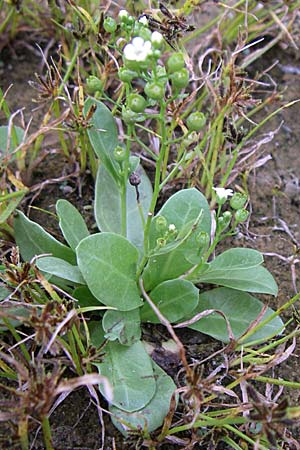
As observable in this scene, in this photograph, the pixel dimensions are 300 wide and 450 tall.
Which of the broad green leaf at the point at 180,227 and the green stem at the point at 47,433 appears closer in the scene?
the green stem at the point at 47,433

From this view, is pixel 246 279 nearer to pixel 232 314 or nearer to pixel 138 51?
pixel 232 314

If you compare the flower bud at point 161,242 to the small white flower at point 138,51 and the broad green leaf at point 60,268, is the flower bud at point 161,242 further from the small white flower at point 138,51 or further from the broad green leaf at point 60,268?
the small white flower at point 138,51

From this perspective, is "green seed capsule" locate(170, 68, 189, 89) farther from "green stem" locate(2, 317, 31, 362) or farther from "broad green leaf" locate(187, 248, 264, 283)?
"green stem" locate(2, 317, 31, 362)

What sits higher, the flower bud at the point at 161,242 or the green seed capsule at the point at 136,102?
the green seed capsule at the point at 136,102

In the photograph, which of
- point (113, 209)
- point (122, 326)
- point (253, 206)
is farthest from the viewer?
point (253, 206)

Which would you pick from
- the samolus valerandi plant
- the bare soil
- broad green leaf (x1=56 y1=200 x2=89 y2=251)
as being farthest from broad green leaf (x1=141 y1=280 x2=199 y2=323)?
broad green leaf (x1=56 y1=200 x2=89 y2=251)

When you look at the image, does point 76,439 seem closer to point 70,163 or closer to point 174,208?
point 174,208

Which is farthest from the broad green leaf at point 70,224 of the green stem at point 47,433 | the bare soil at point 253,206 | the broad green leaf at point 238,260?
the green stem at point 47,433

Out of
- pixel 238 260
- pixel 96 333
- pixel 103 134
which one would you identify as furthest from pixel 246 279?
pixel 103 134
